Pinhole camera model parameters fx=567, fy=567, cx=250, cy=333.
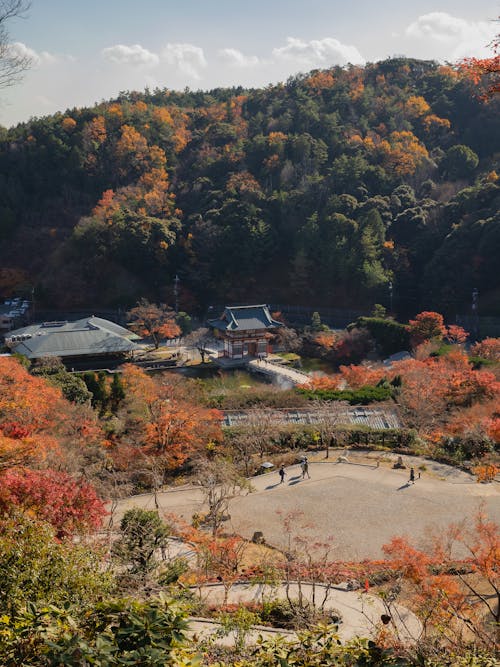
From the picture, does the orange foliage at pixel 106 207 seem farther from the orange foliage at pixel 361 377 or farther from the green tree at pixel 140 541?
the green tree at pixel 140 541

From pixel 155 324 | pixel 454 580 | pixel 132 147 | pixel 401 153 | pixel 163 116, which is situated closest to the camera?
pixel 454 580

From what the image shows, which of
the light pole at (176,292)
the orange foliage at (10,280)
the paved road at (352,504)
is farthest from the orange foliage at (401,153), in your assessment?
the paved road at (352,504)

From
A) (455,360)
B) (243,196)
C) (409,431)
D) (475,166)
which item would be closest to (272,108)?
(243,196)

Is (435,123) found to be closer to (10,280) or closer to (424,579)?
(10,280)

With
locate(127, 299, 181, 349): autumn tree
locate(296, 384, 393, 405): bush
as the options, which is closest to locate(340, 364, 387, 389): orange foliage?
locate(296, 384, 393, 405): bush

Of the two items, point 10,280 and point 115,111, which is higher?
Answer: point 115,111

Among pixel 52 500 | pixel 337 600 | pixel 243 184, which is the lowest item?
pixel 337 600

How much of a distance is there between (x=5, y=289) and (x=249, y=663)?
1970 inches

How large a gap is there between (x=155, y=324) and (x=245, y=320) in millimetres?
6845

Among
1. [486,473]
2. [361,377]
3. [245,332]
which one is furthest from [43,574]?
[245,332]

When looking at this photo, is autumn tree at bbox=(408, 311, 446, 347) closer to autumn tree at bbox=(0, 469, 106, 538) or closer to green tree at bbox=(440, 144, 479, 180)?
green tree at bbox=(440, 144, 479, 180)

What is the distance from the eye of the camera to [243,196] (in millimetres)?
52469

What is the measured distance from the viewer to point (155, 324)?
129 ft

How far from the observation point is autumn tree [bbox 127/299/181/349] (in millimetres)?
38469
